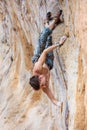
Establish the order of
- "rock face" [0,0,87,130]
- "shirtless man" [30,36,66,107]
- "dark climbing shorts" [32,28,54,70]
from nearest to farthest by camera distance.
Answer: "rock face" [0,0,87,130] → "shirtless man" [30,36,66,107] → "dark climbing shorts" [32,28,54,70]

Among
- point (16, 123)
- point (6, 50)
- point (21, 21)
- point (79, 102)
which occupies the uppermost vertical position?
point (21, 21)

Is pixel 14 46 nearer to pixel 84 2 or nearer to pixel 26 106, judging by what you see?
pixel 26 106

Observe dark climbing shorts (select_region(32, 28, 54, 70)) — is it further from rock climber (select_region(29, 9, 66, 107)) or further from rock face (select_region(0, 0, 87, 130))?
rock face (select_region(0, 0, 87, 130))

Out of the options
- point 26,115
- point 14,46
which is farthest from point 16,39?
point 26,115

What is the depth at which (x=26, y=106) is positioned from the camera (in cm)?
692

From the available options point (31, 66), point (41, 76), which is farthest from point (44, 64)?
point (31, 66)

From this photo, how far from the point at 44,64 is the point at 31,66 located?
301 cm

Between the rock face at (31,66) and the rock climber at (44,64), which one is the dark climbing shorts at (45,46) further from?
the rock face at (31,66)

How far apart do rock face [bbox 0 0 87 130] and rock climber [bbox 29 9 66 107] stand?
0.59ft

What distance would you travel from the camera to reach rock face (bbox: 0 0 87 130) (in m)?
3.67

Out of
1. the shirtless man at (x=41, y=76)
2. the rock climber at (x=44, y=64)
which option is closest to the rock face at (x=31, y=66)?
the rock climber at (x=44, y=64)

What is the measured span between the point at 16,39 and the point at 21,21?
2.31 feet

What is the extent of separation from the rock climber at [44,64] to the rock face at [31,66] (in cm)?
18

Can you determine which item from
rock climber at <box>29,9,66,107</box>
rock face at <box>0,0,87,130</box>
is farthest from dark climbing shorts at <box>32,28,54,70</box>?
rock face at <box>0,0,87,130</box>
